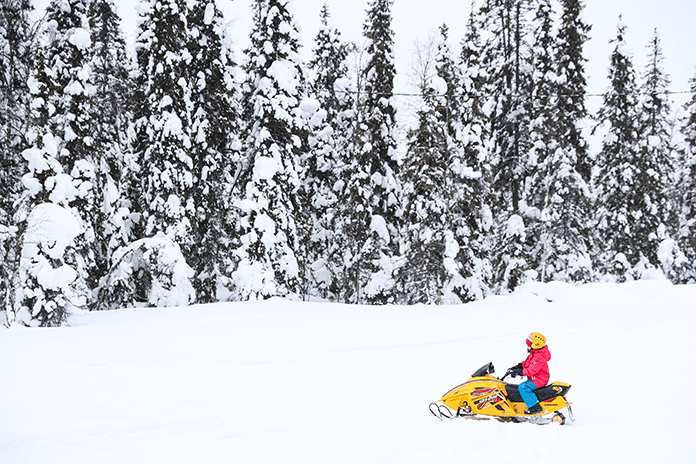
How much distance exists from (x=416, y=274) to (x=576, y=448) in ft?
44.1

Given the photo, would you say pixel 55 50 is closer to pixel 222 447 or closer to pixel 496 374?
pixel 222 447

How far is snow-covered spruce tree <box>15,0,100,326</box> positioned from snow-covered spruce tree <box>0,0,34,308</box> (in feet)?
1.97

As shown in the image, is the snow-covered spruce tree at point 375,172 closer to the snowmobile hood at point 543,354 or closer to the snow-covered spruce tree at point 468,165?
the snow-covered spruce tree at point 468,165

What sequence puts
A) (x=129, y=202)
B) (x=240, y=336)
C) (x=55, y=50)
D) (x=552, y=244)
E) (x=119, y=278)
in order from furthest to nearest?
(x=552, y=244) < (x=129, y=202) < (x=119, y=278) < (x=55, y=50) < (x=240, y=336)

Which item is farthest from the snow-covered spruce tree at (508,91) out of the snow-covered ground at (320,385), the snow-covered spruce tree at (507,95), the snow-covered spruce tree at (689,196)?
the snow-covered spruce tree at (689,196)

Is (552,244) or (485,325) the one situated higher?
(552,244)

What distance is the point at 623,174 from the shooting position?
25922mm

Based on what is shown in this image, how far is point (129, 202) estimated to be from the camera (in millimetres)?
20797

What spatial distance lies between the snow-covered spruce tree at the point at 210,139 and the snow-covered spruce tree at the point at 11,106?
5.77 m

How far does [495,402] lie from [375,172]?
1477 centimetres

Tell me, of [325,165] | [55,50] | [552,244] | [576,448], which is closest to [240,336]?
[576,448]

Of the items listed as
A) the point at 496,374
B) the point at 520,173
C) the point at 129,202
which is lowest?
the point at 496,374

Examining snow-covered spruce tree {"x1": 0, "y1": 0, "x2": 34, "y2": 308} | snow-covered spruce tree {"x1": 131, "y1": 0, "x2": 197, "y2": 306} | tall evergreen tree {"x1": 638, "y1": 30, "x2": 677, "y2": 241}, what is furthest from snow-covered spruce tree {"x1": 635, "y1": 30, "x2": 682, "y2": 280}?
snow-covered spruce tree {"x1": 0, "y1": 0, "x2": 34, "y2": 308}

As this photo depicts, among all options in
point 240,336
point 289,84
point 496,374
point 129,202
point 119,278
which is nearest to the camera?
point 496,374
